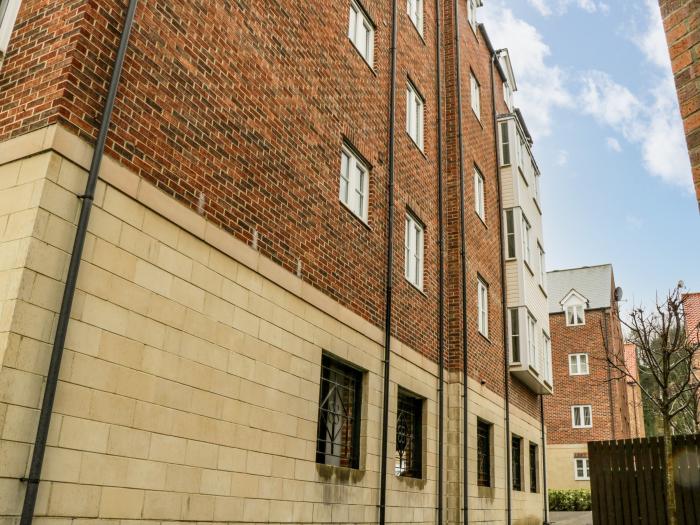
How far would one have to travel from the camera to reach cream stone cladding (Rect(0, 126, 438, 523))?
5133mm

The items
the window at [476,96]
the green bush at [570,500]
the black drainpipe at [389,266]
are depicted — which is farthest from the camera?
the green bush at [570,500]

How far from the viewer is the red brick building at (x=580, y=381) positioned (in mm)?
34781

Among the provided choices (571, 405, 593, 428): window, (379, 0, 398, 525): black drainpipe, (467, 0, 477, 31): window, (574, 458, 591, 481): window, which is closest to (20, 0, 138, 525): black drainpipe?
(379, 0, 398, 525): black drainpipe

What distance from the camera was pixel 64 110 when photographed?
568 centimetres

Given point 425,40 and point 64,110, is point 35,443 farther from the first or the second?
point 425,40

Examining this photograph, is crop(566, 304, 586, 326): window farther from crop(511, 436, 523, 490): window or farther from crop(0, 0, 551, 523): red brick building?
crop(0, 0, 551, 523): red brick building

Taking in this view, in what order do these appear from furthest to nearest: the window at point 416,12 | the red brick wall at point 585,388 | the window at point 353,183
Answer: the red brick wall at point 585,388 < the window at point 416,12 < the window at point 353,183

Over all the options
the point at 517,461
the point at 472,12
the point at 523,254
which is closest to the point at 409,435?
the point at 517,461

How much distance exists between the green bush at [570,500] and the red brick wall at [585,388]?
4089 mm

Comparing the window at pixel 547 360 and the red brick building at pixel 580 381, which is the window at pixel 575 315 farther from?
the window at pixel 547 360

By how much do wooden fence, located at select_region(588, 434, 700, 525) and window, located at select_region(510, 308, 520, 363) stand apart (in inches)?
199

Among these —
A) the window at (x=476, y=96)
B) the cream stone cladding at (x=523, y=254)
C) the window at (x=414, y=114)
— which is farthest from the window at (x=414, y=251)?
the window at (x=476, y=96)

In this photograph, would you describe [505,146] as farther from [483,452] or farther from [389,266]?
[389,266]

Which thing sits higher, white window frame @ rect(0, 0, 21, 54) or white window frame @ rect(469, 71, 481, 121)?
white window frame @ rect(469, 71, 481, 121)
